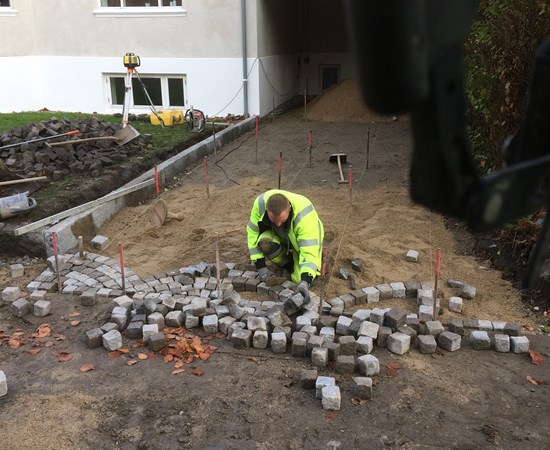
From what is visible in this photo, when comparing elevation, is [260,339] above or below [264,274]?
below

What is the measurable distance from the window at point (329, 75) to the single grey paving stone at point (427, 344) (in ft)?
53.1

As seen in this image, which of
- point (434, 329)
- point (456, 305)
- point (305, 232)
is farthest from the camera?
point (305, 232)

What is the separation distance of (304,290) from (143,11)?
11.4m

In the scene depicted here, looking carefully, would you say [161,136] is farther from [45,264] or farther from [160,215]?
[45,264]

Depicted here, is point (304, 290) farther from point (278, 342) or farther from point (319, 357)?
point (319, 357)

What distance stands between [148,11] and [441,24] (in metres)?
14.5

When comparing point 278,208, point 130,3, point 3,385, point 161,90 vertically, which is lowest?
point 3,385

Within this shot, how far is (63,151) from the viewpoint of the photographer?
9102mm

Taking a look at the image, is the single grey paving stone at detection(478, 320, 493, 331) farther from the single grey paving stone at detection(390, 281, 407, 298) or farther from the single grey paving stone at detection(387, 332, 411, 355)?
the single grey paving stone at detection(390, 281, 407, 298)

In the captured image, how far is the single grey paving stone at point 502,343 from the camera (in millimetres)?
4660

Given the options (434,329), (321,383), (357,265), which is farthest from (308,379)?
(357,265)

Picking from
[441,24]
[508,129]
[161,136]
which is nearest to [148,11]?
[161,136]

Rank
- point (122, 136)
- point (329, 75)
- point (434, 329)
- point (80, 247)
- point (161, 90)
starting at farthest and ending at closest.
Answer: point (329, 75), point (161, 90), point (122, 136), point (80, 247), point (434, 329)

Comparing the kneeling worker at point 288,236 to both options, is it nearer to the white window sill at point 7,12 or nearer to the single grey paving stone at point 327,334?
the single grey paving stone at point 327,334
